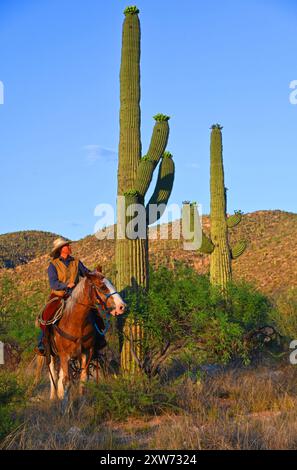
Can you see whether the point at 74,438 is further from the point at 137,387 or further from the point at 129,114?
the point at 129,114

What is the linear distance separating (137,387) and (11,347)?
6229mm

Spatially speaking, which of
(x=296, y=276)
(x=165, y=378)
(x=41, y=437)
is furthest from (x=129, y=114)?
(x=296, y=276)

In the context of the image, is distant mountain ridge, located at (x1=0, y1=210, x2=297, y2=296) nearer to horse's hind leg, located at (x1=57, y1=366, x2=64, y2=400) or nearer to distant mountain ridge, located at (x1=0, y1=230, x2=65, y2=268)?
distant mountain ridge, located at (x1=0, y1=230, x2=65, y2=268)

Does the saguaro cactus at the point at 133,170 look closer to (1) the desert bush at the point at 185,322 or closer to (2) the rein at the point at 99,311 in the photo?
(1) the desert bush at the point at 185,322

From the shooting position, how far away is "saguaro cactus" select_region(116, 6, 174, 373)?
11.4 metres

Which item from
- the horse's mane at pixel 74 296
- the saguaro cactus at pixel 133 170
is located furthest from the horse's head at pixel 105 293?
the saguaro cactus at pixel 133 170

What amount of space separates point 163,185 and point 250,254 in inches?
1359

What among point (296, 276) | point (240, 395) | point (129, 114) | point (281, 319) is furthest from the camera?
point (296, 276)

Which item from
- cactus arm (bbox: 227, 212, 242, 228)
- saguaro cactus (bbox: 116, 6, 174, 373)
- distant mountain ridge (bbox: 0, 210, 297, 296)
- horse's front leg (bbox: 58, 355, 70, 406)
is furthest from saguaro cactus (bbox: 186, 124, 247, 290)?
distant mountain ridge (bbox: 0, 210, 297, 296)

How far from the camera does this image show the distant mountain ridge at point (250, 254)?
133 feet

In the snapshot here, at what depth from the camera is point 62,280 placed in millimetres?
10625

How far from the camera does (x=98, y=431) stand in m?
7.99

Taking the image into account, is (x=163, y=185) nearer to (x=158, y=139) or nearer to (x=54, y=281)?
(x=158, y=139)
